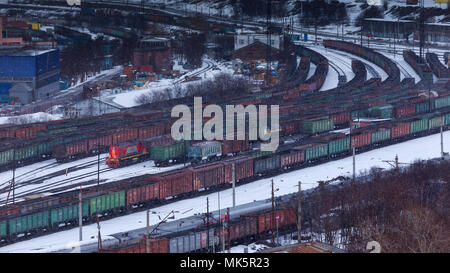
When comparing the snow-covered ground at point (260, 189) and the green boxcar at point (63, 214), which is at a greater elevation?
the green boxcar at point (63, 214)

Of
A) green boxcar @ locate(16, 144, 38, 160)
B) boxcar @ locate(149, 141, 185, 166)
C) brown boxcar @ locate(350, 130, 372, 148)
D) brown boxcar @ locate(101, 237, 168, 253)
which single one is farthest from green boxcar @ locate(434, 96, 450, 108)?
brown boxcar @ locate(101, 237, 168, 253)

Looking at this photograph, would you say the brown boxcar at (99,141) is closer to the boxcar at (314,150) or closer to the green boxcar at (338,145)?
the boxcar at (314,150)

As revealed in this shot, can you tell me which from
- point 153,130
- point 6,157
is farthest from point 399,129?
point 6,157

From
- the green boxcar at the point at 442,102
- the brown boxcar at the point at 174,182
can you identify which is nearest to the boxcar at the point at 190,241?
the brown boxcar at the point at 174,182

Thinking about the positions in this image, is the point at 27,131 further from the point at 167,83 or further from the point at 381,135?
the point at 167,83

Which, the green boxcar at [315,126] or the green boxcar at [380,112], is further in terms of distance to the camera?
the green boxcar at [380,112]
